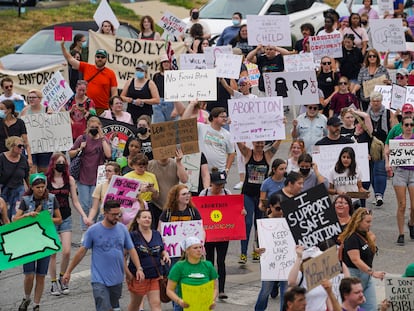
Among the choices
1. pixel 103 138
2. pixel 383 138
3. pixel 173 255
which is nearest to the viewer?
pixel 173 255

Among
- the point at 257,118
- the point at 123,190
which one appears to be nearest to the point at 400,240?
the point at 257,118

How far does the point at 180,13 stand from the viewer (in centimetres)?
3784

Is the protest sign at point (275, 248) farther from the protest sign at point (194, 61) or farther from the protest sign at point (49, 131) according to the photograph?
the protest sign at point (194, 61)

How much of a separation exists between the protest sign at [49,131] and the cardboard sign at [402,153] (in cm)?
447

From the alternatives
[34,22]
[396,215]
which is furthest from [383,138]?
[34,22]

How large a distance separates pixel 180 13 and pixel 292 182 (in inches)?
924

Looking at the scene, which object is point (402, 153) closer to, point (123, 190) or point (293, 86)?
point (293, 86)

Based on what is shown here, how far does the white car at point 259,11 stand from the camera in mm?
28094

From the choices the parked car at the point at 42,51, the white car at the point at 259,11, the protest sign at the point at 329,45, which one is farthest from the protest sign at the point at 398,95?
the white car at the point at 259,11

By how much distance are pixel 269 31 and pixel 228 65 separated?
7.73 ft

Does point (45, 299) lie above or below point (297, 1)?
below

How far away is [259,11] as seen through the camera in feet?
92.2

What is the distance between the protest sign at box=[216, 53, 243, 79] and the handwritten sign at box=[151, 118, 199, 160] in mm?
4756

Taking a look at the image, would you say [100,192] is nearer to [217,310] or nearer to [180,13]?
[217,310]
